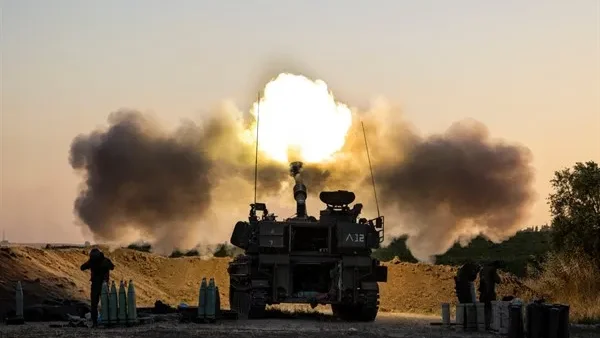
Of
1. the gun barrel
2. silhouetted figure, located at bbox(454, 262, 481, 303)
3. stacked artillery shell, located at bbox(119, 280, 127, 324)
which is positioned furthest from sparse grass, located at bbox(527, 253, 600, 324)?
stacked artillery shell, located at bbox(119, 280, 127, 324)

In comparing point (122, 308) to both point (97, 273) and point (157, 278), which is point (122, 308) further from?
point (157, 278)

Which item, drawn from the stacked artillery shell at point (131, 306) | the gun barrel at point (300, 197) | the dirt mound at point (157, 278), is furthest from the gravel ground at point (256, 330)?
the dirt mound at point (157, 278)

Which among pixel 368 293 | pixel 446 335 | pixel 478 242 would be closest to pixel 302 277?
pixel 368 293

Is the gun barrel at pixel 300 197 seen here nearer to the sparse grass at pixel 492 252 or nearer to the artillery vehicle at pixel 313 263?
the artillery vehicle at pixel 313 263

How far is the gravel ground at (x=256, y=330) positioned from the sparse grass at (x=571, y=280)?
30.3 feet

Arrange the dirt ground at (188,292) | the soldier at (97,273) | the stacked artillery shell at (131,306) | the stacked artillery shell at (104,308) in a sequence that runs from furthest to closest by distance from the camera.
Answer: the soldier at (97,273), the stacked artillery shell at (131,306), the stacked artillery shell at (104,308), the dirt ground at (188,292)

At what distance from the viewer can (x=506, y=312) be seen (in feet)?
94.8

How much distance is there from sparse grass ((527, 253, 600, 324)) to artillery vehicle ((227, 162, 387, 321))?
793cm

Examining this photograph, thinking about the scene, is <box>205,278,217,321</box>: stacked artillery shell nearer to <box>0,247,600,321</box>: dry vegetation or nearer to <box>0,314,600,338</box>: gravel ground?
<box>0,314,600,338</box>: gravel ground

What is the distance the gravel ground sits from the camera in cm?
2706

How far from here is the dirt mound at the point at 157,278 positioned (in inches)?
1681

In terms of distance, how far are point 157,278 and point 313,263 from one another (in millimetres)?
21265

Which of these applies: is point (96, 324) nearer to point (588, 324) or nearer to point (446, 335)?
point (446, 335)

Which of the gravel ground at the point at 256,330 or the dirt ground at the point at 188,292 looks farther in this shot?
the dirt ground at the point at 188,292
